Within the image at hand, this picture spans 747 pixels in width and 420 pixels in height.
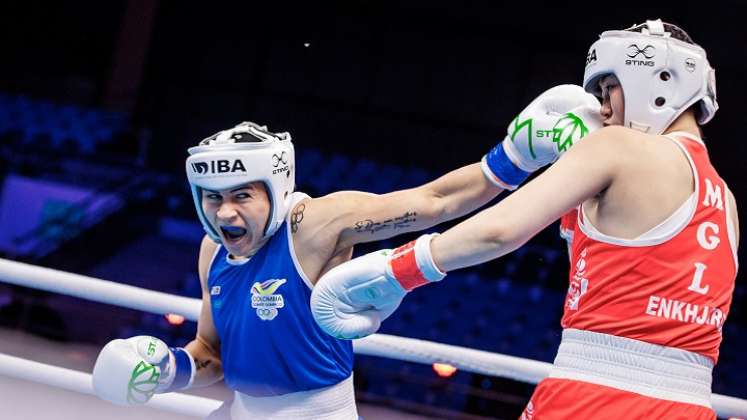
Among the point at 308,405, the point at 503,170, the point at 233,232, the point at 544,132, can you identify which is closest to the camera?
the point at 544,132

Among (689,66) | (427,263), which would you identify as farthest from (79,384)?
(689,66)

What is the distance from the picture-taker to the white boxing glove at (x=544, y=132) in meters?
1.88

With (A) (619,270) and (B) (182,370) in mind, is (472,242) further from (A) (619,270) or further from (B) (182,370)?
(B) (182,370)

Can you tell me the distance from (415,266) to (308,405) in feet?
2.97

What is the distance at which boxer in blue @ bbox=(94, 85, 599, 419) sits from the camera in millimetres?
2221

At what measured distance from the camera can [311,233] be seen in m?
2.30

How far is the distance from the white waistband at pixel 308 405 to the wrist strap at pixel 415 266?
862 mm

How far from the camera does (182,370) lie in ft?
7.80

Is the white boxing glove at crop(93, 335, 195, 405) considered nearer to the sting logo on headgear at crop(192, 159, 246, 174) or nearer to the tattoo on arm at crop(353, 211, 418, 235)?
the sting logo on headgear at crop(192, 159, 246, 174)

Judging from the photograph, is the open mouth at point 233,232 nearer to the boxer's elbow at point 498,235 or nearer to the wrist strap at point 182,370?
the wrist strap at point 182,370

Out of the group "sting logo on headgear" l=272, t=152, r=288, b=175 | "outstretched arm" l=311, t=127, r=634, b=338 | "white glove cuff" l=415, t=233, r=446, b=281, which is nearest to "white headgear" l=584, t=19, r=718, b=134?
"outstretched arm" l=311, t=127, r=634, b=338

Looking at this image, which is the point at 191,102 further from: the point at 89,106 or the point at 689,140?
the point at 689,140

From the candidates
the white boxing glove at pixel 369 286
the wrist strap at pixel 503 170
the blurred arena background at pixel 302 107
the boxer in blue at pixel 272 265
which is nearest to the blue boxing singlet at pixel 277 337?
the boxer in blue at pixel 272 265

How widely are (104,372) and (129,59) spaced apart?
941 centimetres
